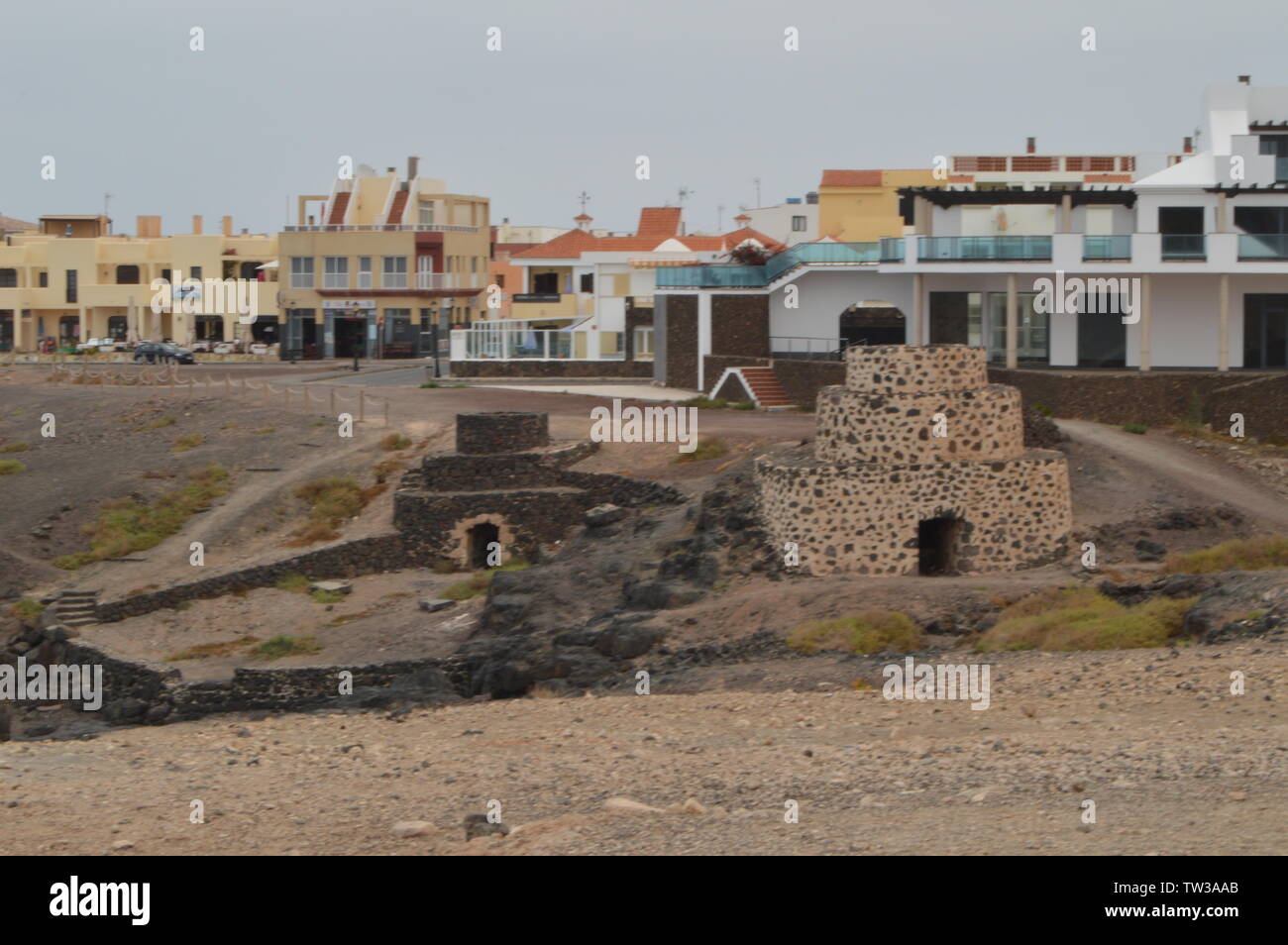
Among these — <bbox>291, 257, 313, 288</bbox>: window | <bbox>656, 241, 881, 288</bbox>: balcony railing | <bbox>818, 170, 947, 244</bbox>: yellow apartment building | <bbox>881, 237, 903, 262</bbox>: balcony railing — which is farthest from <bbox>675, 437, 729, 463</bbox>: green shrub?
<bbox>291, 257, 313, 288</bbox>: window

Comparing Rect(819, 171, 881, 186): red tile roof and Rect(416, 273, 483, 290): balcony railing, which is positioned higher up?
Rect(819, 171, 881, 186): red tile roof

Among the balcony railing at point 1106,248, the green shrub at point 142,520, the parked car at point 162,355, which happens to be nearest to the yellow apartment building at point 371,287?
the parked car at point 162,355

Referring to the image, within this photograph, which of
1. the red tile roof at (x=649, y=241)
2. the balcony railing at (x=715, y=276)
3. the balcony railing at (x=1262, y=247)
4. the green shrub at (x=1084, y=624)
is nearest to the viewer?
the green shrub at (x=1084, y=624)

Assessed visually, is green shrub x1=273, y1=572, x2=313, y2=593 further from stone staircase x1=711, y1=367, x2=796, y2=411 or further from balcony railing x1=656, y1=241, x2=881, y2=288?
balcony railing x1=656, y1=241, x2=881, y2=288

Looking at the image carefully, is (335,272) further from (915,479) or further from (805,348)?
(915,479)

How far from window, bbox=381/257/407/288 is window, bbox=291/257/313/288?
10.4 ft

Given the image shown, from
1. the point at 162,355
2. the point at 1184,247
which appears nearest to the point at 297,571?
the point at 1184,247

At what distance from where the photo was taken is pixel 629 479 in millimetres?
41969

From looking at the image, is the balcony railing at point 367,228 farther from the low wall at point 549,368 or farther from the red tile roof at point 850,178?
the low wall at point 549,368

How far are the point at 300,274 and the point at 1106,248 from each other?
49.0 meters

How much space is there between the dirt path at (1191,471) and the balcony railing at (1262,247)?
5967mm

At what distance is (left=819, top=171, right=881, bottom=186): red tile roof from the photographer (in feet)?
244

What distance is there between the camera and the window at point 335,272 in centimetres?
8700
